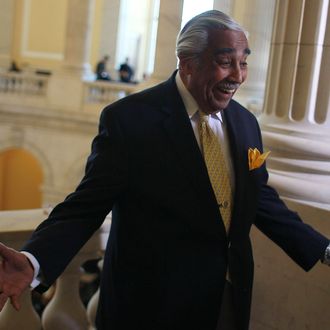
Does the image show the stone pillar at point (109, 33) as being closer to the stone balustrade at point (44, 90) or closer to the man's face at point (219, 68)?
the stone balustrade at point (44, 90)

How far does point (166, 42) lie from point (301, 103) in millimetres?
4154

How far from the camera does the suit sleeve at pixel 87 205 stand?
2113 millimetres

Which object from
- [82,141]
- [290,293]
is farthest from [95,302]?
[82,141]

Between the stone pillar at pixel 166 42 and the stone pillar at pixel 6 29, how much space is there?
1530cm

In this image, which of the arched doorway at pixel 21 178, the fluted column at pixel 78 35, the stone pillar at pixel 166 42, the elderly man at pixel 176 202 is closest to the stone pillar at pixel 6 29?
the arched doorway at pixel 21 178

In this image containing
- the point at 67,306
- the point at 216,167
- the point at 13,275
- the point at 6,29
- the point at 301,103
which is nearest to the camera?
the point at 13,275

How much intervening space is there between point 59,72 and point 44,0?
5744 mm

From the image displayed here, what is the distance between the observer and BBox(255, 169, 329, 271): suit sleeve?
251 centimetres

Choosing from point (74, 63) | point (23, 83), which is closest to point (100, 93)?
point (74, 63)

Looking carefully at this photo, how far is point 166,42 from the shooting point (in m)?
7.33

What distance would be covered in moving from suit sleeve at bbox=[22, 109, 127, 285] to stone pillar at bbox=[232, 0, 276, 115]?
462 centimetres

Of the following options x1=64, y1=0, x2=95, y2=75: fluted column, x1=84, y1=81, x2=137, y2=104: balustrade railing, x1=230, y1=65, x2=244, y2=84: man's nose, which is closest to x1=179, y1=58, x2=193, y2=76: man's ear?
x1=230, y1=65, x2=244, y2=84: man's nose

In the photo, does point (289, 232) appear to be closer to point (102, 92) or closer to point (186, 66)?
point (186, 66)

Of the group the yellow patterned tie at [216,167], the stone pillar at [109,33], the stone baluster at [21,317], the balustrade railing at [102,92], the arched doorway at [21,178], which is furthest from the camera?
the stone pillar at [109,33]
